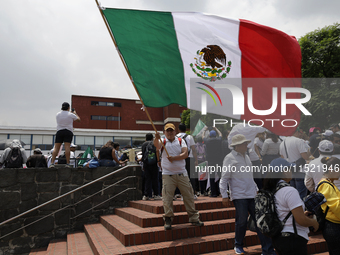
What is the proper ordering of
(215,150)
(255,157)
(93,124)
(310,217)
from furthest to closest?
1. (93,124)
2. (215,150)
3. (255,157)
4. (310,217)

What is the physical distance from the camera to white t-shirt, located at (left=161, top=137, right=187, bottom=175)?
4934 millimetres

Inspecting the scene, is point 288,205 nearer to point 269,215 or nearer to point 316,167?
point 269,215

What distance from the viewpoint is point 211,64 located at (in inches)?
195

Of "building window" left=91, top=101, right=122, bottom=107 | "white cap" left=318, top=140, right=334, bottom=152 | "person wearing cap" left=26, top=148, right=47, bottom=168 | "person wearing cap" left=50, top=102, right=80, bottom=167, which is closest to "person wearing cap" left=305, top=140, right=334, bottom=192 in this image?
"white cap" left=318, top=140, right=334, bottom=152

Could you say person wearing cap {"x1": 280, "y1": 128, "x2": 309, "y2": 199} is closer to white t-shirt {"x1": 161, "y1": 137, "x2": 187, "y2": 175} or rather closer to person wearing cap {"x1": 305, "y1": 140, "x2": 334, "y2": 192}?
person wearing cap {"x1": 305, "y1": 140, "x2": 334, "y2": 192}

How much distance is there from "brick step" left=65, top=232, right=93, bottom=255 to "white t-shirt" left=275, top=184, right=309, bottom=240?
391 cm

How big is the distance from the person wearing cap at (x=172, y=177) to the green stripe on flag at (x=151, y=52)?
765 millimetres

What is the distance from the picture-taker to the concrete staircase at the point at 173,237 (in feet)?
14.9

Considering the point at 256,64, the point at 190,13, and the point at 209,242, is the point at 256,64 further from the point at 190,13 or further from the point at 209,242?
the point at 209,242

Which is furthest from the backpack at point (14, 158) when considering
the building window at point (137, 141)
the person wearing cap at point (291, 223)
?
the building window at point (137, 141)

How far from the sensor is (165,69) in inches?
190

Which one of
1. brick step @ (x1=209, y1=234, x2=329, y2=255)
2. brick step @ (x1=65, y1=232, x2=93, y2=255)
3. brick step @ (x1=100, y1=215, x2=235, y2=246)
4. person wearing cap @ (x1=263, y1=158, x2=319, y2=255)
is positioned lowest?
brick step @ (x1=65, y1=232, x2=93, y2=255)

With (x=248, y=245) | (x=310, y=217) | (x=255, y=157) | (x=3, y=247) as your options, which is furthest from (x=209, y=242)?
(x=3, y=247)

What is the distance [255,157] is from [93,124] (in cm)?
3735
